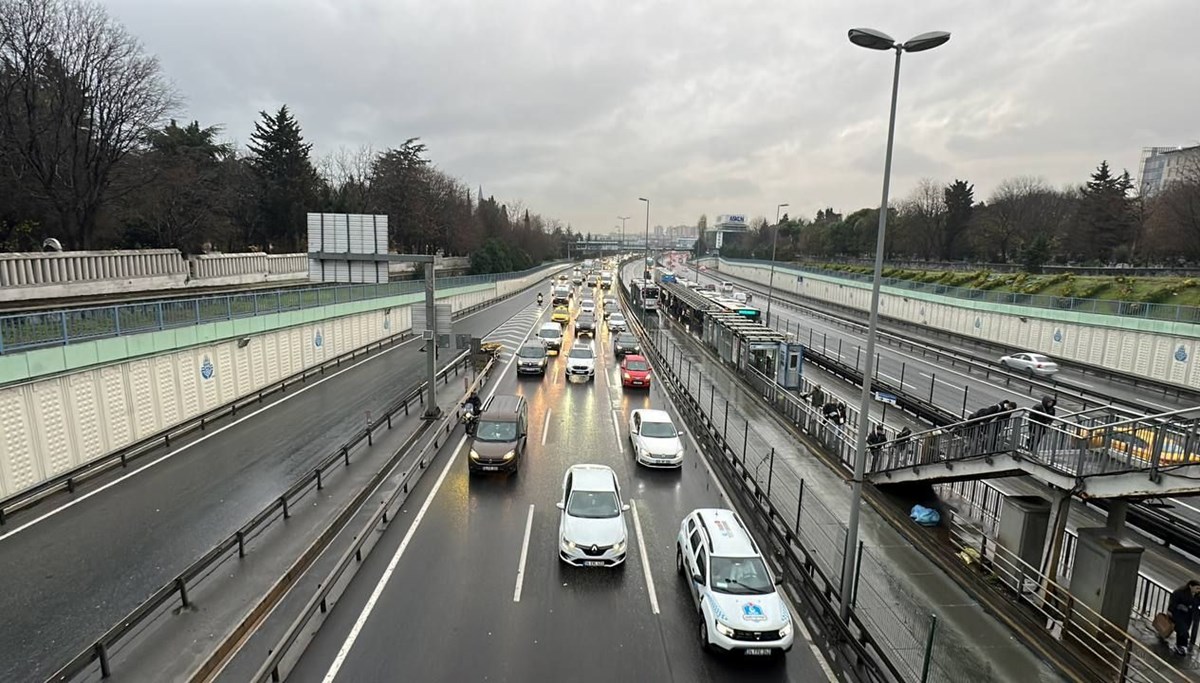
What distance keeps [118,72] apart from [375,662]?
38559 mm

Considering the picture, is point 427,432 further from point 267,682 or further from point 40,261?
point 40,261

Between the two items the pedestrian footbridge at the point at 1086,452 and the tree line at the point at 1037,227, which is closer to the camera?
the pedestrian footbridge at the point at 1086,452

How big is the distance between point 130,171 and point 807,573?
49384 millimetres

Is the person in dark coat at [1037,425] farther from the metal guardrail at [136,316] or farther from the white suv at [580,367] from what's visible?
the metal guardrail at [136,316]

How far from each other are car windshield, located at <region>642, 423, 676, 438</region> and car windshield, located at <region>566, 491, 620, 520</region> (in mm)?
6275

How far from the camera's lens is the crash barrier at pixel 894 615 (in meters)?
8.89

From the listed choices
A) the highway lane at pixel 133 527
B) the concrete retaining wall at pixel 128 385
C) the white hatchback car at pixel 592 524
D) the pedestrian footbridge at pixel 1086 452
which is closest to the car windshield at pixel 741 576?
the white hatchback car at pixel 592 524

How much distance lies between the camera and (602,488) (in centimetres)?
1328

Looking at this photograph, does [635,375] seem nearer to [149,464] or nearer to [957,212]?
[149,464]

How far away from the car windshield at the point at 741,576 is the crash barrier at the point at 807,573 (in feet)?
4.83

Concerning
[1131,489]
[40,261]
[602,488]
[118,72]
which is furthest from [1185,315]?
[118,72]

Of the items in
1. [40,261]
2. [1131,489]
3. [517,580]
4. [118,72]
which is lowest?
[517,580]

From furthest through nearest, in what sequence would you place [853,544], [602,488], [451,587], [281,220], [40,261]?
[281,220]
[40,261]
[602,488]
[451,587]
[853,544]

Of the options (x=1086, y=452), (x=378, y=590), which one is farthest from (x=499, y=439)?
(x=1086, y=452)
